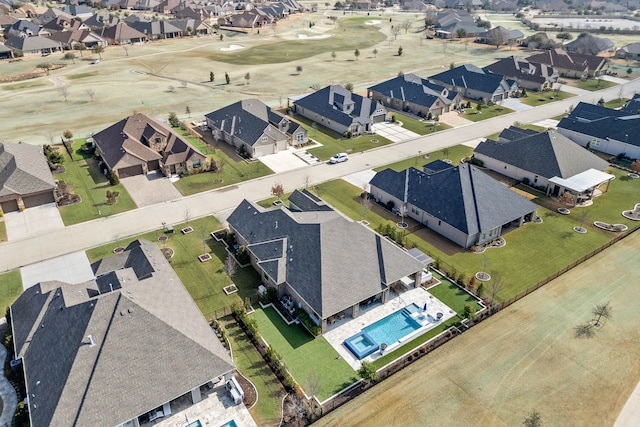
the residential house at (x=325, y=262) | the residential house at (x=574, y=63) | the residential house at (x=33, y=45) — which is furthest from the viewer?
the residential house at (x=33, y=45)

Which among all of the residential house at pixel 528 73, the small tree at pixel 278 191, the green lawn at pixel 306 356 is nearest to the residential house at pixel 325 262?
the green lawn at pixel 306 356

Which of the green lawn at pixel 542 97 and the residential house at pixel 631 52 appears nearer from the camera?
the green lawn at pixel 542 97

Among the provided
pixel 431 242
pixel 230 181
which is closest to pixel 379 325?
pixel 431 242

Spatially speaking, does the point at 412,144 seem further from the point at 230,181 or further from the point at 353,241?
the point at 353,241

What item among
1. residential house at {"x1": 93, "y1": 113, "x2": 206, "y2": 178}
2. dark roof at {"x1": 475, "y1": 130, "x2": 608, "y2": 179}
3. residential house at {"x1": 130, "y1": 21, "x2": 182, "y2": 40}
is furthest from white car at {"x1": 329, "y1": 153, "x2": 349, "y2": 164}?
residential house at {"x1": 130, "y1": 21, "x2": 182, "y2": 40}

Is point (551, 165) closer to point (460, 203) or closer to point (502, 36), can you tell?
point (460, 203)

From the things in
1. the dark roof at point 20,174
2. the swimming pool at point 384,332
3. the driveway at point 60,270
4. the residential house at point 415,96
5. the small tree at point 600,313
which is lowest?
the driveway at point 60,270

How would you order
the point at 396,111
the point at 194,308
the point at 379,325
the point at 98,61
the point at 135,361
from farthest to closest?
the point at 98,61 < the point at 396,111 < the point at 379,325 < the point at 194,308 < the point at 135,361

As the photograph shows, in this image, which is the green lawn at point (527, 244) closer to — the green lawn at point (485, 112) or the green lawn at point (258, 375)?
the green lawn at point (258, 375)
